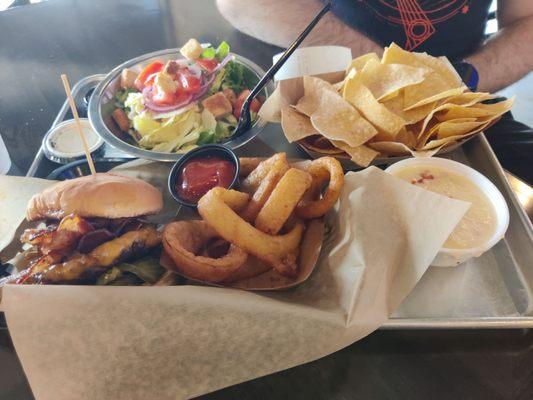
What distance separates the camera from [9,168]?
1740mm

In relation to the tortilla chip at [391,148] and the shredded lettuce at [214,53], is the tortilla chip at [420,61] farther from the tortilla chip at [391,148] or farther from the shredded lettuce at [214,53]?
the shredded lettuce at [214,53]

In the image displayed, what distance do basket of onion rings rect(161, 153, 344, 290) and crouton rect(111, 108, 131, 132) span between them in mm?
Answer: 859

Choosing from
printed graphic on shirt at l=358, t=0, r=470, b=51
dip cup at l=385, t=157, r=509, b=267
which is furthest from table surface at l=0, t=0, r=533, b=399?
printed graphic on shirt at l=358, t=0, r=470, b=51

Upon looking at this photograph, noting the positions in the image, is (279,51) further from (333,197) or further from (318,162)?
(333,197)

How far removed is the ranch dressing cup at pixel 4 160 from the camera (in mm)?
1676

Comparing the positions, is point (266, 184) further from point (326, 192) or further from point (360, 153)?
point (360, 153)

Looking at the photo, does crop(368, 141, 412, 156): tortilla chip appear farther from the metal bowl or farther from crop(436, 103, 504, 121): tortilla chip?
the metal bowl

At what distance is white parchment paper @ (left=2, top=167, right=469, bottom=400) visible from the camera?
35.3 inches

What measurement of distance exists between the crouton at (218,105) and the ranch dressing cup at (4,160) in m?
0.84

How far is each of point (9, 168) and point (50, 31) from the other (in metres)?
1.34

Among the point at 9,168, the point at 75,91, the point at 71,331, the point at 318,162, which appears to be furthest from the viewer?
the point at 75,91

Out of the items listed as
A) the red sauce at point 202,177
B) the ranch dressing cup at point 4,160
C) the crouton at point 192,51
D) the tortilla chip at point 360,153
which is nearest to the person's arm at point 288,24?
the crouton at point 192,51

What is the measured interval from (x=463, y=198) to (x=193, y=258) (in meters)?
0.87

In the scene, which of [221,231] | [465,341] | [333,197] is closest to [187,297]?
[221,231]
